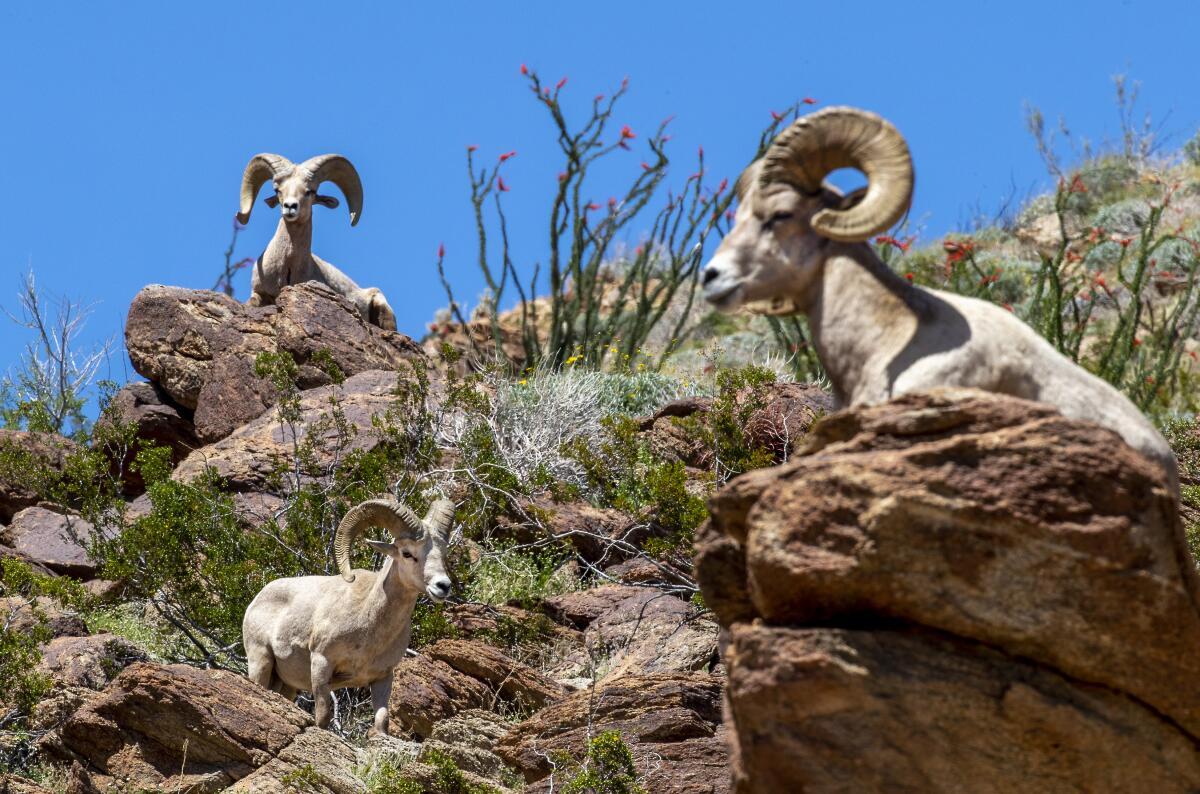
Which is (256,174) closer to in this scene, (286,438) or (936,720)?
(286,438)

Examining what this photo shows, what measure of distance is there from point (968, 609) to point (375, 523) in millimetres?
5947

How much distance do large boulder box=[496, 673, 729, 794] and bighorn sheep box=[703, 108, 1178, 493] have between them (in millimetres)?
3425

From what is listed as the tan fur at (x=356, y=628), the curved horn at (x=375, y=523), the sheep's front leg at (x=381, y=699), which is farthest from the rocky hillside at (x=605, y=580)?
the curved horn at (x=375, y=523)

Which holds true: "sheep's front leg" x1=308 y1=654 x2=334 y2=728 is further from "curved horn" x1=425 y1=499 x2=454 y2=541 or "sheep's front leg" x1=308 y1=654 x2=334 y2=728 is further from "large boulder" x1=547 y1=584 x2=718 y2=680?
"large boulder" x1=547 y1=584 x2=718 y2=680

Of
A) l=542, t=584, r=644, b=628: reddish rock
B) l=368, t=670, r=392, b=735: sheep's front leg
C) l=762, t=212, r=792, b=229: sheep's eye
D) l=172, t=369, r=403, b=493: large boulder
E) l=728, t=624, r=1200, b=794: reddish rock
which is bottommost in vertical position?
l=728, t=624, r=1200, b=794: reddish rock

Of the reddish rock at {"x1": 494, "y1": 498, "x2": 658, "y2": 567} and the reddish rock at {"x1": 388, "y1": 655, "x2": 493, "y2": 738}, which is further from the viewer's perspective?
the reddish rock at {"x1": 494, "y1": 498, "x2": 658, "y2": 567}

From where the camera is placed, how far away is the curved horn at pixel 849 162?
6.45 metres

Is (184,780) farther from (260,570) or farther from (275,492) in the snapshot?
(275,492)

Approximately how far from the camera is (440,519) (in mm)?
11188

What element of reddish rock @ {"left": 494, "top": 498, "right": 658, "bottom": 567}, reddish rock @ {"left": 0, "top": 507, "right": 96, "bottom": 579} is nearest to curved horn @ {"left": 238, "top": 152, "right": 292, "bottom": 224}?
reddish rock @ {"left": 0, "top": 507, "right": 96, "bottom": 579}

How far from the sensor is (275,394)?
687 inches

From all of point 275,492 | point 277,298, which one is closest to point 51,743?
point 275,492

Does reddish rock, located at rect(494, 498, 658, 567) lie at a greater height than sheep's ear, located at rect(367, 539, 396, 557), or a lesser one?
greater

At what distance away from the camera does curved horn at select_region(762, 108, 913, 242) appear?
645 centimetres
